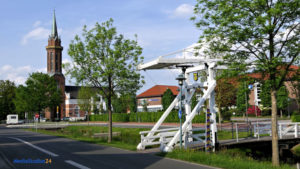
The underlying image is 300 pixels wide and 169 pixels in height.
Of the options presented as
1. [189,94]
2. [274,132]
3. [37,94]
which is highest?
[37,94]

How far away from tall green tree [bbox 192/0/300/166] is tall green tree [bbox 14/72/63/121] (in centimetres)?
4860

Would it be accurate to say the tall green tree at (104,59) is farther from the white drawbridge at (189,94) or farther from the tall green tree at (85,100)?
the tall green tree at (85,100)

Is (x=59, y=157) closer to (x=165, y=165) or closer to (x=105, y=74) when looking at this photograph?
(x=165, y=165)

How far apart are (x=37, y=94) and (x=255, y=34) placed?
5094cm

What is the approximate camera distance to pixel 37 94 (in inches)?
2189

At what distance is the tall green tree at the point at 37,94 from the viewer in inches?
2160

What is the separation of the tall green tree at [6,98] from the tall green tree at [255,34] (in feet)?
252

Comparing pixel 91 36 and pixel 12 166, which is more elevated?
pixel 91 36

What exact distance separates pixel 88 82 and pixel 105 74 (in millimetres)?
2328

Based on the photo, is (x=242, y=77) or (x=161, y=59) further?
(x=161, y=59)

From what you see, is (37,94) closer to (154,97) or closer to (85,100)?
(85,100)

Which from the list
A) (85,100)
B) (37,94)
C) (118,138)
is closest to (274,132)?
(118,138)

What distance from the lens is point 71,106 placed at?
318 feet

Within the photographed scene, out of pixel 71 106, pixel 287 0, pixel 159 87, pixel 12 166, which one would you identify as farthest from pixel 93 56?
pixel 71 106
